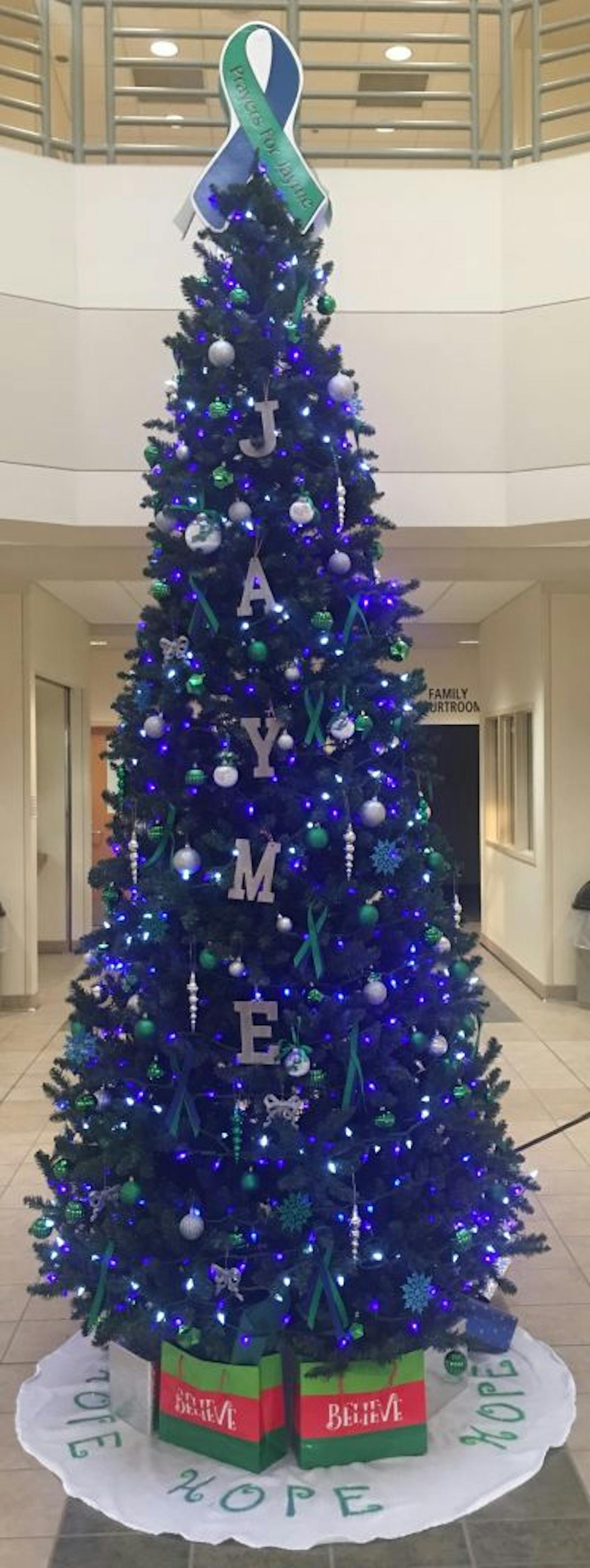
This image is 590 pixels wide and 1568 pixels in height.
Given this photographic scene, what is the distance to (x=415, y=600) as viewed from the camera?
34.4ft

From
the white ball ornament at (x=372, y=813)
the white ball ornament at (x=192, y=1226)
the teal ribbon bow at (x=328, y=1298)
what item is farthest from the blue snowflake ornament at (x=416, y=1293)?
the white ball ornament at (x=372, y=813)

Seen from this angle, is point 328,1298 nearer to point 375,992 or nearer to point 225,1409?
point 225,1409

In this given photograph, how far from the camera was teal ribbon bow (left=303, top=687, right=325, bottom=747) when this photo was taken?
10.0ft

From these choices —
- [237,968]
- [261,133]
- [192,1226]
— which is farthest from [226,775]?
[261,133]

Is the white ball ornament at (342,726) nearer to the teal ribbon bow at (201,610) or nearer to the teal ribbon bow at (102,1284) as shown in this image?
the teal ribbon bow at (201,610)

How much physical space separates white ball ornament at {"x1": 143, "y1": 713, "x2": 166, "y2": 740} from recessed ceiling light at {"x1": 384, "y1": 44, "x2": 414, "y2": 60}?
796 centimetres

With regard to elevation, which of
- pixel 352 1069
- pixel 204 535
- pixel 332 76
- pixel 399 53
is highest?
pixel 332 76

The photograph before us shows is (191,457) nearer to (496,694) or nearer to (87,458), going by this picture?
(87,458)

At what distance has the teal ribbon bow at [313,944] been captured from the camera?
9.75ft

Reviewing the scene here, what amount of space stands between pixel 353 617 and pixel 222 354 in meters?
0.77

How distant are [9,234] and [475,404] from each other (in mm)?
2437

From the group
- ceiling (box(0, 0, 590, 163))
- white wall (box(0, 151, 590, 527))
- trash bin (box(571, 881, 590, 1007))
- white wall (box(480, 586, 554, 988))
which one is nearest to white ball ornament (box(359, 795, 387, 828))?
white wall (box(0, 151, 590, 527))

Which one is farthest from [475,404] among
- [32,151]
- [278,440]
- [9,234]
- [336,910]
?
[32,151]

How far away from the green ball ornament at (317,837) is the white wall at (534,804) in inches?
250
